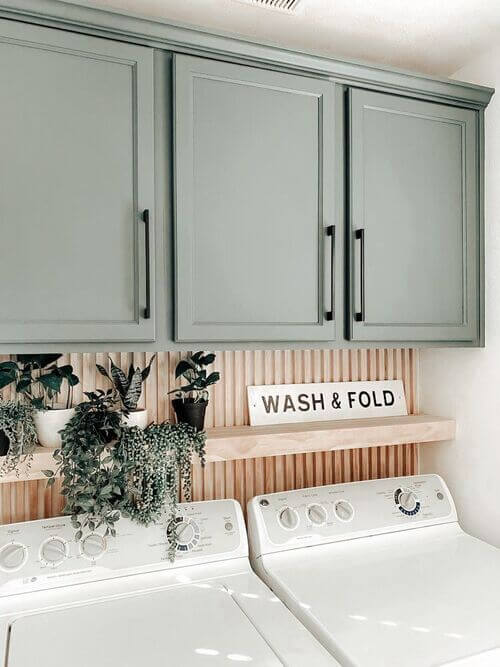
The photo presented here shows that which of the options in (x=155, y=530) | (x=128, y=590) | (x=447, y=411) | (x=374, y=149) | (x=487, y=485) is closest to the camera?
(x=128, y=590)

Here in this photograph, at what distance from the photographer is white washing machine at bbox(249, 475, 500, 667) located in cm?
129

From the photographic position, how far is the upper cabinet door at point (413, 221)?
5.72 ft

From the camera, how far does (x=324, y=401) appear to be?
205 cm

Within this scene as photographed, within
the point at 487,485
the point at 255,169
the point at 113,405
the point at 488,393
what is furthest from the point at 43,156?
the point at 487,485

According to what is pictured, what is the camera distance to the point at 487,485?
6.31 ft

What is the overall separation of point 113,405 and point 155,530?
390 millimetres

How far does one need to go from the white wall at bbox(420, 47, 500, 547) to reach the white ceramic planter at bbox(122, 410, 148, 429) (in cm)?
112

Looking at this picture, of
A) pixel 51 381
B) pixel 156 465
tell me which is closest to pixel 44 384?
pixel 51 381

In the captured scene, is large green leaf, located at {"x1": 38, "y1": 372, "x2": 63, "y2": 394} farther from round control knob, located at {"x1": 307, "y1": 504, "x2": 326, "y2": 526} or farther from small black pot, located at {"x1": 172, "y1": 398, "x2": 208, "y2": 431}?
round control knob, located at {"x1": 307, "y1": 504, "x2": 326, "y2": 526}

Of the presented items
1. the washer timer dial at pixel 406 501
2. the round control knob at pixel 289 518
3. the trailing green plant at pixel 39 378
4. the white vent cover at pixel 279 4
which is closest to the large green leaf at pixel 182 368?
the trailing green plant at pixel 39 378

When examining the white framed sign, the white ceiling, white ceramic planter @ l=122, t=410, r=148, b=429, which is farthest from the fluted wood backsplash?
the white ceiling

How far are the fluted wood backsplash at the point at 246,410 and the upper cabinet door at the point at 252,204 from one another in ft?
1.20

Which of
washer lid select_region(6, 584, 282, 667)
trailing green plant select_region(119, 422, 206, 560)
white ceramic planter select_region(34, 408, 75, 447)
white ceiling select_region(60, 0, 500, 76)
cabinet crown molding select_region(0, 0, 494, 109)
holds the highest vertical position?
white ceiling select_region(60, 0, 500, 76)

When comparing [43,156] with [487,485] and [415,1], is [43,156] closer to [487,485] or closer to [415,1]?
[415,1]
